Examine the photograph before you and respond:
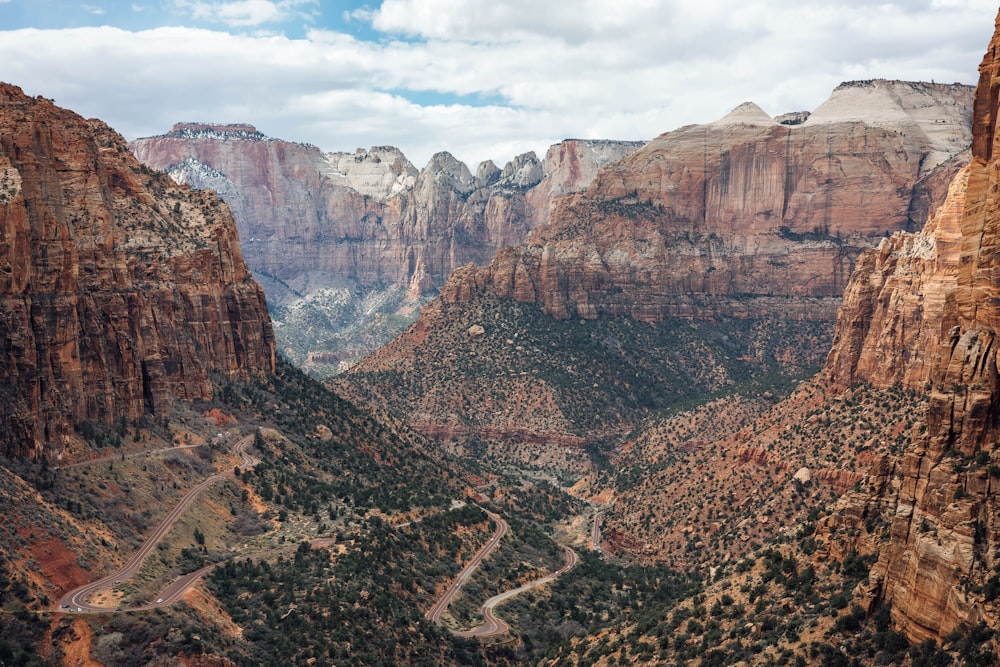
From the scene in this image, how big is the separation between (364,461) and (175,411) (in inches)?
967

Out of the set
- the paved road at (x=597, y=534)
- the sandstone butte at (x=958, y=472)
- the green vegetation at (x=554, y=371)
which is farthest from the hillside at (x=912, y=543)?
the green vegetation at (x=554, y=371)

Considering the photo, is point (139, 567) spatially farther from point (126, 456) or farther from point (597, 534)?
point (597, 534)

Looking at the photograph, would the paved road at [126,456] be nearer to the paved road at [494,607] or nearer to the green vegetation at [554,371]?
the paved road at [494,607]

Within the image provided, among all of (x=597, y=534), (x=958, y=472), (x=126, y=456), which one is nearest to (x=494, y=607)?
(x=597, y=534)

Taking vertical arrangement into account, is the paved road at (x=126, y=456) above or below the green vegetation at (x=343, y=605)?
above

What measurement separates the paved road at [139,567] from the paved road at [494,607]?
22686 mm

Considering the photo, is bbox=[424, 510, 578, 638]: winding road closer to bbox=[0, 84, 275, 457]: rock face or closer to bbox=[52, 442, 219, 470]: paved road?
bbox=[52, 442, 219, 470]: paved road

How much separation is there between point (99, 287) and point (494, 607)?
45.4 metres

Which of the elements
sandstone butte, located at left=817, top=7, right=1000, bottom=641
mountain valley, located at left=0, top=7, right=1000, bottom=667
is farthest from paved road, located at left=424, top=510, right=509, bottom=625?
sandstone butte, located at left=817, top=7, right=1000, bottom=641

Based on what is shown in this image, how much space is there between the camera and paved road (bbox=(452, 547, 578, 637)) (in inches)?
3290

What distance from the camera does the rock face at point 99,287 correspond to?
78375mm

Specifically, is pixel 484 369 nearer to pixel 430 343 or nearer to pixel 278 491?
pixel 430 343

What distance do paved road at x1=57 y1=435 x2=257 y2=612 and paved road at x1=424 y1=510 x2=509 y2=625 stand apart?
19.4m

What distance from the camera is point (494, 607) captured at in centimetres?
8969
